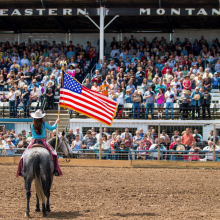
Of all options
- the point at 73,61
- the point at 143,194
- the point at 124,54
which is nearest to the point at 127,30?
the point at 124,54

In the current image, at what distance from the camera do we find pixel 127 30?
2800 cm

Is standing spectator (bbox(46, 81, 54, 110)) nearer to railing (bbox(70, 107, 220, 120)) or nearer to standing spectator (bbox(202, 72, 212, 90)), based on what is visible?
railing (bbox(70, 107, 220, 120))

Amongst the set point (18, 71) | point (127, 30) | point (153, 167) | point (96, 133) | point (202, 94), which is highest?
point (127, 30)

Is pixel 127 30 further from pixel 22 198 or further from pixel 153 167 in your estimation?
pixel 22 198

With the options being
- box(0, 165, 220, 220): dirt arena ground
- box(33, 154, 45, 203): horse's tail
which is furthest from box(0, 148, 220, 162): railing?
box(33, 154, 45, 203): horse's tail

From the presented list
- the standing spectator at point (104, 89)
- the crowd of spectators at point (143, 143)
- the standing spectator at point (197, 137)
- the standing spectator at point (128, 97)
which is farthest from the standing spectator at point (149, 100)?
the standing spectator at point (197, 137)

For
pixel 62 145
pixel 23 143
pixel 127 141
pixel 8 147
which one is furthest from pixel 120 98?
pixel 62 145

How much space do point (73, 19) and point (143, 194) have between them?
64.2 ft

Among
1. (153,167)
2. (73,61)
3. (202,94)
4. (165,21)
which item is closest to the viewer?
(153,167)

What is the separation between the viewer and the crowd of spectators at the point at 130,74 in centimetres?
1891

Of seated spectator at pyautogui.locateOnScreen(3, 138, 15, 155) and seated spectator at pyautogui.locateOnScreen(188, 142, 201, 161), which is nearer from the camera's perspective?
seated spectator at pyautogui.locateOnScreen(188, 142, 201, 161)

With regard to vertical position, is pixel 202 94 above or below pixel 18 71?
below

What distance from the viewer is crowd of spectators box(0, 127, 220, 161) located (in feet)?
47.8

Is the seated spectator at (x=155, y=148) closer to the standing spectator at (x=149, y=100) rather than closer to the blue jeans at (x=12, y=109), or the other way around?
the standing spectator at (x=149, y=100)
